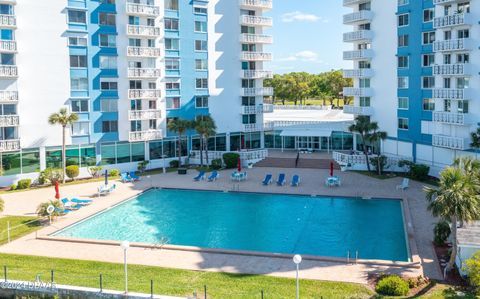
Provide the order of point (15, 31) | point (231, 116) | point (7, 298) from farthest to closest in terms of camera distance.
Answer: point (231, 116)
point (15, 31)
point (7, 298)

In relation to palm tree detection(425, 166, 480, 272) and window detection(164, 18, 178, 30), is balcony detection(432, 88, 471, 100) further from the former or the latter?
window detection(164, 18, 178, 30)

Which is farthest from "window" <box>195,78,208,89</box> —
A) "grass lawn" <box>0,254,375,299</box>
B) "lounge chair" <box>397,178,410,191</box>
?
"grass lawn" <box>0,254,375,299</box>

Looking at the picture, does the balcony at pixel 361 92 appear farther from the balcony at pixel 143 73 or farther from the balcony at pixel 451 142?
the balcony at pixel 143 73

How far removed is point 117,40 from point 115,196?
Answer: 17645 mm

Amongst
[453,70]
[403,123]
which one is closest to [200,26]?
[403,123]

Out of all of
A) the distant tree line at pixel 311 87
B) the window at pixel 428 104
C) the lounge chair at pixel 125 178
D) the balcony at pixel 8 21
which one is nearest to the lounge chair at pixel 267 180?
the lounge chair at pixel 125 178

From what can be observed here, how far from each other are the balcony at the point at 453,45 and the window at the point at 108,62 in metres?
30.4

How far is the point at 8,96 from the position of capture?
4603 cm

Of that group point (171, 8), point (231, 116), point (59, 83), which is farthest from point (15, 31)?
point (231, 116)

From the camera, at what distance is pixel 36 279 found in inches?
952

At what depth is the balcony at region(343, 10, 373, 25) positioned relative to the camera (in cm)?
5606

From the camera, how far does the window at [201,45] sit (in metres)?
58.2

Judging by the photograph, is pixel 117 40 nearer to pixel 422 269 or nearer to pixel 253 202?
pixel 253 202

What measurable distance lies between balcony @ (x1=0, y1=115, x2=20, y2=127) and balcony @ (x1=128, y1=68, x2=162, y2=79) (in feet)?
37.7
